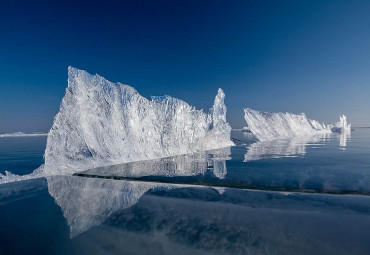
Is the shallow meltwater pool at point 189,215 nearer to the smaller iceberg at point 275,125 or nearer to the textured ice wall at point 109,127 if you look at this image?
the textured ice wall at point 109,127

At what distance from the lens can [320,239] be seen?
10.2ft

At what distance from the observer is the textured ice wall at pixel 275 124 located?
86.0ft

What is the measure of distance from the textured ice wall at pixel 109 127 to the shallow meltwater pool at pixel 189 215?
2.09m

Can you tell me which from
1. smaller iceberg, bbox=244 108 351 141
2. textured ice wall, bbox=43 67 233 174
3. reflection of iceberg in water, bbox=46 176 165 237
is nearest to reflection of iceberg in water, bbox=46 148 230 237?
reflection of iceberg in water, bbox=46 176 165 237

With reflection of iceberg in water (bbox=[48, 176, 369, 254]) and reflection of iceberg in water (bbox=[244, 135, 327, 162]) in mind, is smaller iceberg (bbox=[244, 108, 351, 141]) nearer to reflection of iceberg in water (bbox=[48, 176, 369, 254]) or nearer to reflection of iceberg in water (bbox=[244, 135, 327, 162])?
reflection of iceberg in water (bbox=[244, 135, 327, 162])

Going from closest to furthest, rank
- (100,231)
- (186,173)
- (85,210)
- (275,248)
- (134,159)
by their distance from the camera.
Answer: (275,248)
(100,231)
(85,210)
(186,173)
(134,159)

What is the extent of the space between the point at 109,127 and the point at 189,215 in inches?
285

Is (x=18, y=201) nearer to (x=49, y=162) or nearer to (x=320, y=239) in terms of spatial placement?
(x=49, y=162)

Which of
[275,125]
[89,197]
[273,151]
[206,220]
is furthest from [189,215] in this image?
[275,125]

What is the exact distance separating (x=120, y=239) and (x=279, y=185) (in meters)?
4.21

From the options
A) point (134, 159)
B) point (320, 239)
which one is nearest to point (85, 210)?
point (320, 239)

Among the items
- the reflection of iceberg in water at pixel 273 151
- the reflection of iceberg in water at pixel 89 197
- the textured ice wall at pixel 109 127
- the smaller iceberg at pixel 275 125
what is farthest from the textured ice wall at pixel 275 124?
the reflection of iceberg in water at pixel 89 197

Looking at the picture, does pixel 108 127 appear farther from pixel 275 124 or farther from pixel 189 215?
pixel 275 124

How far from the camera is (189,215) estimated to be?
4.02 metres
